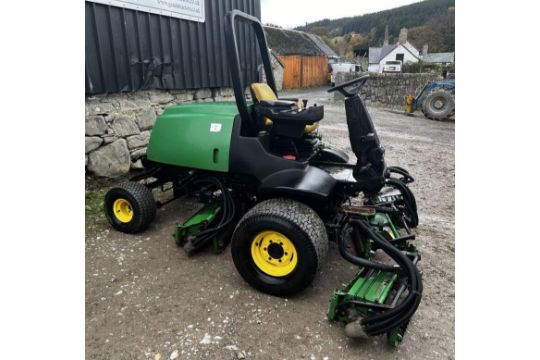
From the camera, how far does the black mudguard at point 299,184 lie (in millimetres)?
2582

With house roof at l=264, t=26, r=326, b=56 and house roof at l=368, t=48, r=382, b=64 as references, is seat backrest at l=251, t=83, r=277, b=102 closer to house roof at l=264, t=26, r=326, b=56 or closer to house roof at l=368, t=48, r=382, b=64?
house roof at l=264, t=26, r=326, b=56

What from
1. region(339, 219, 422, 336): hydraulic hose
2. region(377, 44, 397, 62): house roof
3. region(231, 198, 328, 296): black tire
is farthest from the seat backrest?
region(377, 44, 397, 62): house roof

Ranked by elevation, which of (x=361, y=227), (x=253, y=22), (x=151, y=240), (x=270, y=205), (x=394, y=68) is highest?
(x=394, y=68)

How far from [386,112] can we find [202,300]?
12.3 metres

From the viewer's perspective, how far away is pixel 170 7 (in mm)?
5055

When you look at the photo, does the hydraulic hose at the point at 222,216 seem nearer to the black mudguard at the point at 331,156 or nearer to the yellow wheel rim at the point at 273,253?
the yellow wheel rim at the point at 273,253

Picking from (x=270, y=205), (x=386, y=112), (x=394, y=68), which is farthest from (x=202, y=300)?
(x=394, y=68)

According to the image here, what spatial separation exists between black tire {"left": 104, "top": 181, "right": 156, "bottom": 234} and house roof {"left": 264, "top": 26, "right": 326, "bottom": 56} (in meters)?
24.3

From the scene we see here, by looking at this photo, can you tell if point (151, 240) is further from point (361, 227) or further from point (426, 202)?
point (426, 202)

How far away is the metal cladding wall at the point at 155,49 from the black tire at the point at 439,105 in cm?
757

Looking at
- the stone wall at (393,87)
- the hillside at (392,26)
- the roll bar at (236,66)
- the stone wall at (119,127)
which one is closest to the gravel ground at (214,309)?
the roll bar at (236,66)

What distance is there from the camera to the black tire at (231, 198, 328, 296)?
238cm

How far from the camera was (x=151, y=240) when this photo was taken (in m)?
3.38

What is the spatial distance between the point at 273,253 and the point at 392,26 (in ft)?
230
